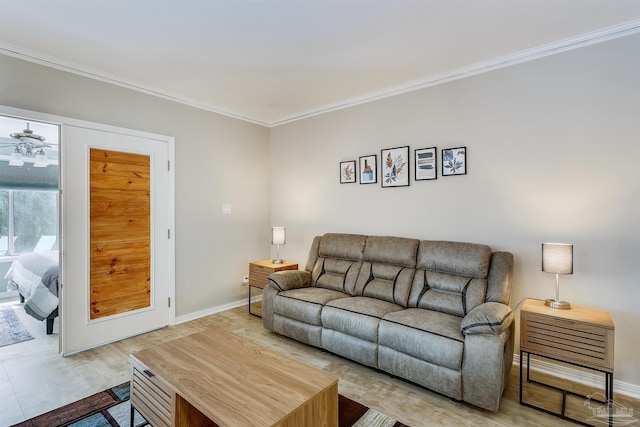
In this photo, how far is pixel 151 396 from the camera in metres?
1.70

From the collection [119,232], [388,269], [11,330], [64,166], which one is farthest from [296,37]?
[11,330]

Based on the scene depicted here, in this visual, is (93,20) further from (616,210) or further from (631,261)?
(631,261)

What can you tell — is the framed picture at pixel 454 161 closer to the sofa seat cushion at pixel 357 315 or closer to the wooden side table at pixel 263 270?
the sofa seat cushion at pixel 357 315

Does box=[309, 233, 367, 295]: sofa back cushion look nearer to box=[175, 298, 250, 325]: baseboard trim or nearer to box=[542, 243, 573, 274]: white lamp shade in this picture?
box=[175, 298, 250, 325]: baseboard trim

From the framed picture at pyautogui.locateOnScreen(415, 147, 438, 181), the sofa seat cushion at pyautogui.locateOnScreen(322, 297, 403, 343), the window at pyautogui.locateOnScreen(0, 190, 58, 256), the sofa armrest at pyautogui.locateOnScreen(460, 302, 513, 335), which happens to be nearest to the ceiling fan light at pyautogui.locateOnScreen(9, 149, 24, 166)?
the window at pyautogui.locateOnScreen(0, 190, 58, 256)

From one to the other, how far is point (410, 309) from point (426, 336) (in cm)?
45

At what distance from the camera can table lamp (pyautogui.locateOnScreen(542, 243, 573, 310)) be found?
2.18 meters

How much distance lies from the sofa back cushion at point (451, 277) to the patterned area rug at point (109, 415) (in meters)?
1.03

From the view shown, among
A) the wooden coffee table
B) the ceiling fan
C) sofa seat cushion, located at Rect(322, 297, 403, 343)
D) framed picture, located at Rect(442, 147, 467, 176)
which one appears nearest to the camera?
the wooden coffee table

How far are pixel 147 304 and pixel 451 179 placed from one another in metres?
3.46

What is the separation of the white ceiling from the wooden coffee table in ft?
7.34

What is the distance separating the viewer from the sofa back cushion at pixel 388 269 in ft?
9.62

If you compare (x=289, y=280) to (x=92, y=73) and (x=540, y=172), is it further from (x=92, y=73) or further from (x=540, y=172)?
(x=92, y=73)

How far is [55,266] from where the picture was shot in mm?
3465
